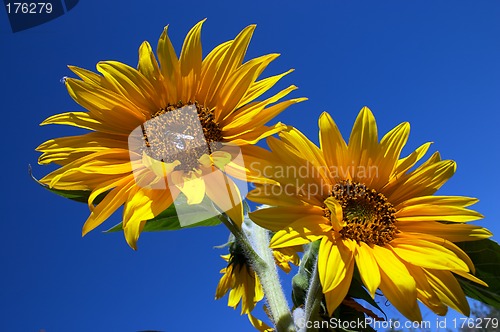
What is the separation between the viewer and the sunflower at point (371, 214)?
1271 millimetres

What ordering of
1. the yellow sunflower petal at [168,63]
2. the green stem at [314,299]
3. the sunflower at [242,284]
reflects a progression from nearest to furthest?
1. the green stem at [314,299]
2. the yellow sunflower petal at [168,63]
3. the sunflower at [242,284]

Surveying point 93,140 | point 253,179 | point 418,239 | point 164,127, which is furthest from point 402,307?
point 93,140

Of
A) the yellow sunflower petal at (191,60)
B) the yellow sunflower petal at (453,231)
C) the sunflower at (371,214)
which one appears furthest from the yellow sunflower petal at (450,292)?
the yellow sunflower petal at (191,60)

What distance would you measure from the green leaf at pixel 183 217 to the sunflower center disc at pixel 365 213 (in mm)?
360

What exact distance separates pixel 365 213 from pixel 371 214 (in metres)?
0.04

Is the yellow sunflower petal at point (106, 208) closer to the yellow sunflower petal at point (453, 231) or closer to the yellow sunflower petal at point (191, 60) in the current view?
the yellow sunflower petal at point (191, 60)

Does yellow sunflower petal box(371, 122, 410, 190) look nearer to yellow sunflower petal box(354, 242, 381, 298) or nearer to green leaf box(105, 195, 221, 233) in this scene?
yellow sunflower petal box(354, 242, 381, 298)

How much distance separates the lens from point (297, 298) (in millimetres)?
1664

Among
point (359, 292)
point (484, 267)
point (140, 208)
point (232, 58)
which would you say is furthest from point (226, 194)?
point (484, 267)

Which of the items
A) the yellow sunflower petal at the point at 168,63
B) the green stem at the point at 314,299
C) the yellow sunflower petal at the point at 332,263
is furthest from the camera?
the yellow sunflower petal at the point at 168,63

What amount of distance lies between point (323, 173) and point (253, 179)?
26 cm

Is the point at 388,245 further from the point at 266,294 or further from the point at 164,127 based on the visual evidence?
the point at 164,127

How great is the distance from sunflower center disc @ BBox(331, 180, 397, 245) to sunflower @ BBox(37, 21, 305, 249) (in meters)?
0.33

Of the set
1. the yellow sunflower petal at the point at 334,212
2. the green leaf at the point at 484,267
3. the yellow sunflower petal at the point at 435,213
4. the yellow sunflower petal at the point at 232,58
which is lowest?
the green leaf at the point at 484,267
